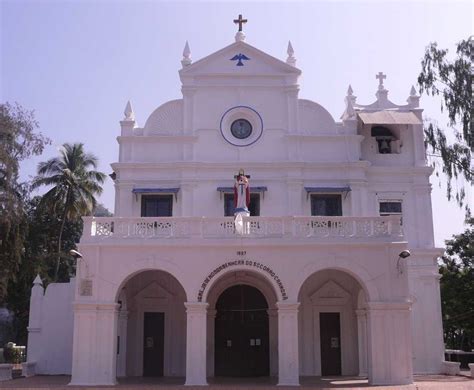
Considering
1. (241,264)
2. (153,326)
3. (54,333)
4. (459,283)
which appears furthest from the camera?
(459,283)

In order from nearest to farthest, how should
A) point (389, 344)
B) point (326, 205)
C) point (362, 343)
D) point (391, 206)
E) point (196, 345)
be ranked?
point (389, 344), point (196, 345), point (362, 343), point (326, 205), point (391, 206)

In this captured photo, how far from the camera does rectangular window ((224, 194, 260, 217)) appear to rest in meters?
23.9

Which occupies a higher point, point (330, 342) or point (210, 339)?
point (210, 339)

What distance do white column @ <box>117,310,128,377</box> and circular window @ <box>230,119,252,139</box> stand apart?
811cm

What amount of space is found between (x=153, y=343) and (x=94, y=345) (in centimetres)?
423

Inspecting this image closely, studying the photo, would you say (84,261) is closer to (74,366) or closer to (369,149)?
(74,366)

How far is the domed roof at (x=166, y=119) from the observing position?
2478 cm

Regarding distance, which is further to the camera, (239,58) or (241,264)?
(239,58)

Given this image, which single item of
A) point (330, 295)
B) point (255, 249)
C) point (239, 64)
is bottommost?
point (330, 295)

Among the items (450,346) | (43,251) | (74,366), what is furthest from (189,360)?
(450,346)

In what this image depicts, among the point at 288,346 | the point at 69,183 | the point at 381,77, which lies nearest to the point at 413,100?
the point at 381,77

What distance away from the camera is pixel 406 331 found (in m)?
19.1

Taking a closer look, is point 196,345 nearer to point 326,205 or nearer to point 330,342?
point 330,342

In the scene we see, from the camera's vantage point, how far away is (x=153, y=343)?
23016mm
